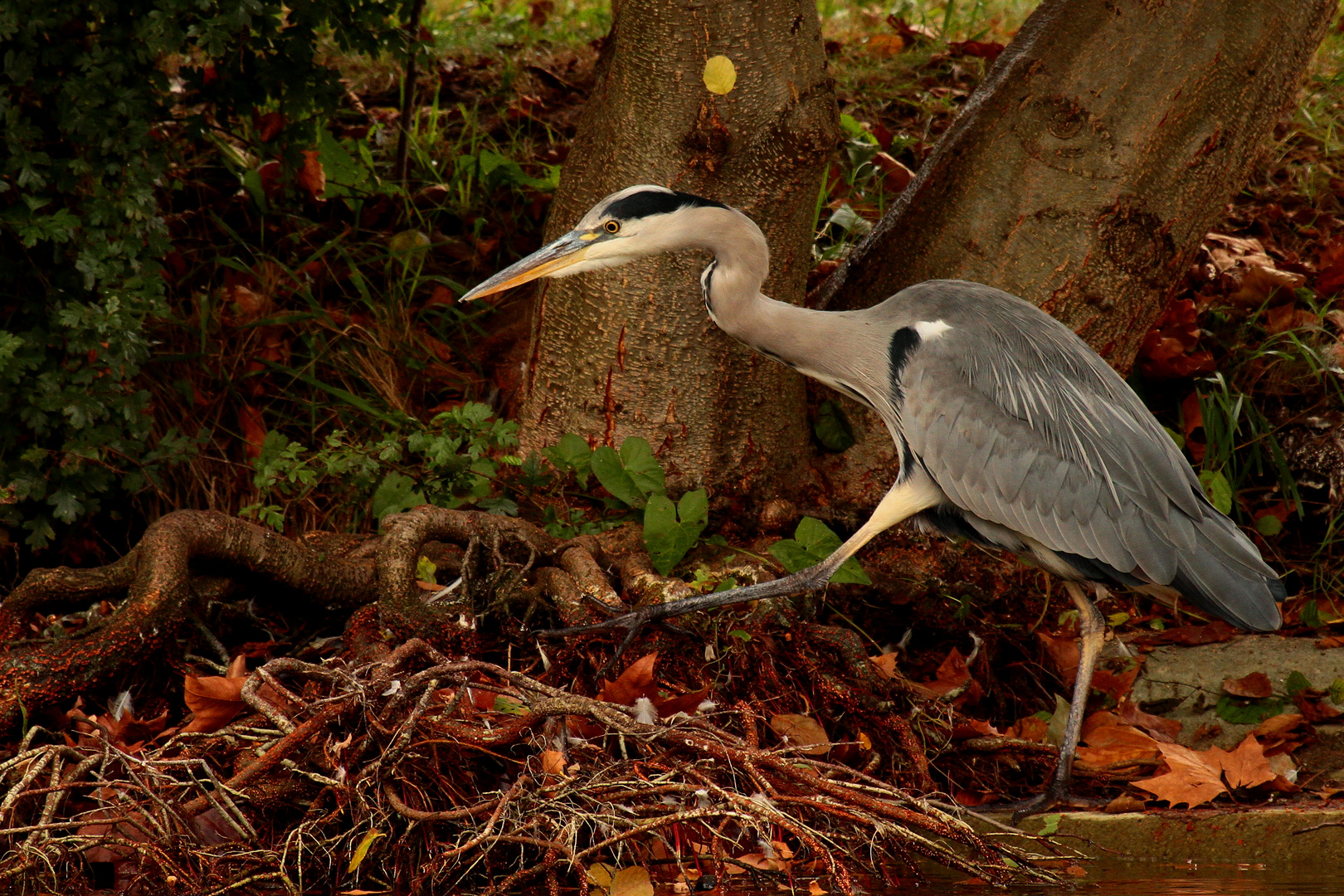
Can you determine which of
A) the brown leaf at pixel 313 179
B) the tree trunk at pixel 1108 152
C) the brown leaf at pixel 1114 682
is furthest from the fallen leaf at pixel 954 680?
the brown leaf at pixel 313 179

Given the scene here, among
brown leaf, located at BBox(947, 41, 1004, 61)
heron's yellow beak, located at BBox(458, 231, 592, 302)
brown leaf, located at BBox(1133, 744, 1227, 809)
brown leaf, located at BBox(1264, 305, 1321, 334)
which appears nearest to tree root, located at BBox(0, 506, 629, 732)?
heron's yellow beak, located at BBox(458, 231, 592, 302)

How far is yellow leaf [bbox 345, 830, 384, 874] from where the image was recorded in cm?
Answer: 282

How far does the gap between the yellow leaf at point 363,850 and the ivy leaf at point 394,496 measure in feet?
4.89

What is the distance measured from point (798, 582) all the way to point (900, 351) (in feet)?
2.35

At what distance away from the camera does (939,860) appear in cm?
289

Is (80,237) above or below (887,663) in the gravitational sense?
above

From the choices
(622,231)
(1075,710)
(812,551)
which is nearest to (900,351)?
(812,551)

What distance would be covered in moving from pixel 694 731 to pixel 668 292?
1.60 metres

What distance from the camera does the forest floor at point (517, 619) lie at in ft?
9.57

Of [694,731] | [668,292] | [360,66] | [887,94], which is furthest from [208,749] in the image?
[887,94]

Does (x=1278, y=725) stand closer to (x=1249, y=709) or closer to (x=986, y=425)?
(x=1249, y=709)

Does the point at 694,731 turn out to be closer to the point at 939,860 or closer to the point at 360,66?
the point at 939,860

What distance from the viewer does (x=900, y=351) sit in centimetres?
376

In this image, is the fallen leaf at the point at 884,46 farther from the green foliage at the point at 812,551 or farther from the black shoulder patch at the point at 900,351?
the green foliage at the point at 812,551
